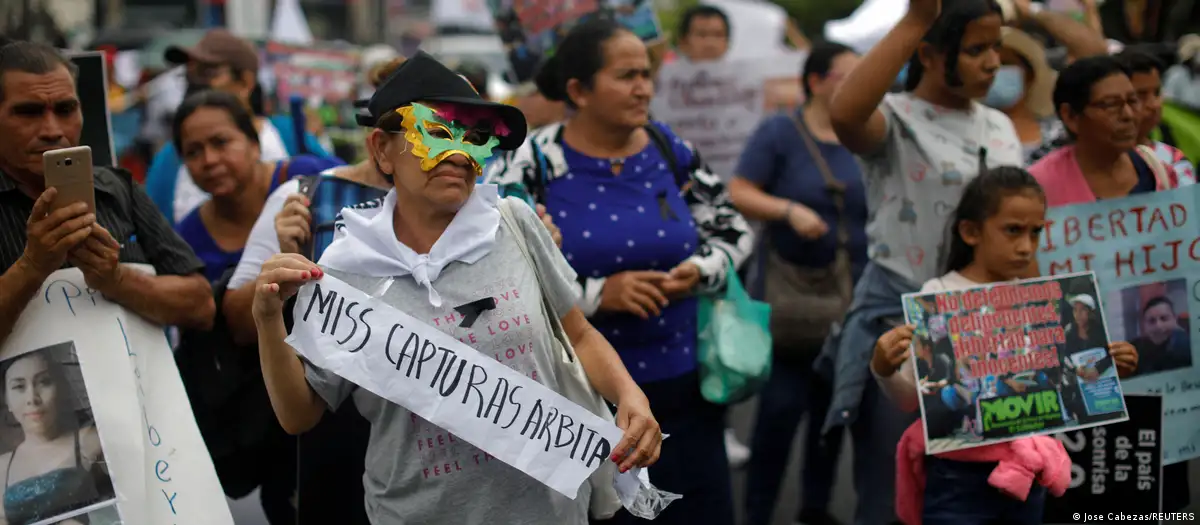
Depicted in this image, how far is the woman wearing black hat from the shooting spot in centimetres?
292

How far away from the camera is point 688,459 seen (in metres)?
4.35

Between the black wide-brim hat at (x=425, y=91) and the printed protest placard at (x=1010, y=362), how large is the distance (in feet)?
4.73

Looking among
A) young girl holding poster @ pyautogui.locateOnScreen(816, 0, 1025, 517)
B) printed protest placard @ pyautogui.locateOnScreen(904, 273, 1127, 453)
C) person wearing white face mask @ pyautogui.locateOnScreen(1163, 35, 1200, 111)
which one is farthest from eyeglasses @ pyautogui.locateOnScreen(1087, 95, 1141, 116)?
person wearing white face mask @ pyautogui.locateOnScreen(1163, 35, 1200, 111)

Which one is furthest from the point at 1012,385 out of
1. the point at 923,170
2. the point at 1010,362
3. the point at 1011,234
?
the point at 923,170

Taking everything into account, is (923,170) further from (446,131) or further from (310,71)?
(310,71)

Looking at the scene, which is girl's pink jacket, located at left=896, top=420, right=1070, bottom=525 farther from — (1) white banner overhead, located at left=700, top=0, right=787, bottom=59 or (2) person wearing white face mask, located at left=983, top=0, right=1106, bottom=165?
(1) white banner overhead, located at left=700, top=0, right=787, bottom=59

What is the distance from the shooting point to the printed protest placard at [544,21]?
6059 millimetres

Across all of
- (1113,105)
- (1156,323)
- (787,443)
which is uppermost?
(1113,105)

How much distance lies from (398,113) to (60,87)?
42.5 inches

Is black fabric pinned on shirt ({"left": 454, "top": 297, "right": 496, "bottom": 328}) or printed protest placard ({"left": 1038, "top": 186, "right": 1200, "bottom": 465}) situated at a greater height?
black fabric pinned on shirt ({"left": 454, "top": 297, "right": 496, "bottom": 328})

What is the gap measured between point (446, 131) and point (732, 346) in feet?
5.71

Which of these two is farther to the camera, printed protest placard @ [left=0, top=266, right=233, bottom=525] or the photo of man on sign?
the photo of man on sign

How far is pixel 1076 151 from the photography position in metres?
4.48

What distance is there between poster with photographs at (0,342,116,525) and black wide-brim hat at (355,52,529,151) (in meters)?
1.02
